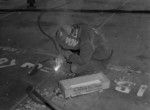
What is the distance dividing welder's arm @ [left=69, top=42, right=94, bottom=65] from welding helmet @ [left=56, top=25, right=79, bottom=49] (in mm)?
160

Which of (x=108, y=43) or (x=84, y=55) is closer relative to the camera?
(x=84, y=55)

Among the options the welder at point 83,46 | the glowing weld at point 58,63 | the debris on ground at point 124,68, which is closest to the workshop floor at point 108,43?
the debris on ground at point 124,68

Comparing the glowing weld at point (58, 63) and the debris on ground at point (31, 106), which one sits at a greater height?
the glowing weld at point (58, 63)

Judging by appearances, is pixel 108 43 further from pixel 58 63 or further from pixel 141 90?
pixel 141 90

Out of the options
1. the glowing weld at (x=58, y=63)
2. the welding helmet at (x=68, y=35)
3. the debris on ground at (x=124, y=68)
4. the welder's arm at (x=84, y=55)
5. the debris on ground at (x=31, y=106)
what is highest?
the welding helmet at (x=68, y=35)

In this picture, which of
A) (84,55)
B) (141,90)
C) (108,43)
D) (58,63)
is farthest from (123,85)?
(108,43)

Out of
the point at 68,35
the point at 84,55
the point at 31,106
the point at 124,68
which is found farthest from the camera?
the point at 124,68

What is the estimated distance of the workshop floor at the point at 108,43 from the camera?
378 cm

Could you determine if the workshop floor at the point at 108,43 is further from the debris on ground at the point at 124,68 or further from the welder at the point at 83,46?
the welder at the point at 83,46

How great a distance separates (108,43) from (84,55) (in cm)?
195

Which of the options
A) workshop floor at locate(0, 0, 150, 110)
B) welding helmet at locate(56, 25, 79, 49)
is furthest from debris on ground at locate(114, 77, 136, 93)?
welding helmet at locate(56, 25, 79, 49)

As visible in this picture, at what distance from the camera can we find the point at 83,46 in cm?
394

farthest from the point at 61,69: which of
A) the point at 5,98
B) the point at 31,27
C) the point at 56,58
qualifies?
the point at 31,27

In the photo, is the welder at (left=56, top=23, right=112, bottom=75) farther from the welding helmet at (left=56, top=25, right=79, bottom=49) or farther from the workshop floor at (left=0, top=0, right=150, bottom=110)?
the workshop floor at (left=0, top=0, right=150, bottom=110)
